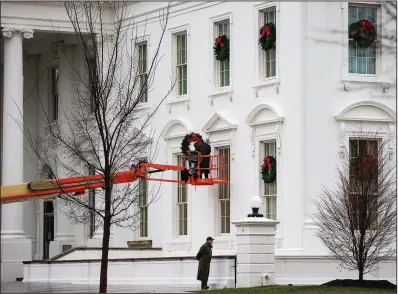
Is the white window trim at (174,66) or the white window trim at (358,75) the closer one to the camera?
the white window trim at (358,75)

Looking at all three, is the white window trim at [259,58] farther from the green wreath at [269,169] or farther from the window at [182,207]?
the window at [182,207]

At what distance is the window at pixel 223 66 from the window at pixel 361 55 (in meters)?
4.79

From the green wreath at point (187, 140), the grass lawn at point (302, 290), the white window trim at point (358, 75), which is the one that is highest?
the white window trim at point (358, 75)

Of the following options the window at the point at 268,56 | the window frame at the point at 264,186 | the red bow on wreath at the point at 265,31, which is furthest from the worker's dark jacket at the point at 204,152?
the red bow on wreath at the point at 265,31

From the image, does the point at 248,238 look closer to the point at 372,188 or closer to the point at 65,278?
the point at 372,188

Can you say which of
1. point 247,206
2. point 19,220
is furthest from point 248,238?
point 19,220

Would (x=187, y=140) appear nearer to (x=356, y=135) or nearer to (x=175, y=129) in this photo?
(x=175, y=129)

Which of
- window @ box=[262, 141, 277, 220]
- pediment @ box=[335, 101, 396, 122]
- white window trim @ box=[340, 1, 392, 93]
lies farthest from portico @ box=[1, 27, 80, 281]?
pediment @ box=[335, 101, 396, 122]

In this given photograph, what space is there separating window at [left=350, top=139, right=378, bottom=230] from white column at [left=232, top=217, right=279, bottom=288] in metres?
2.26

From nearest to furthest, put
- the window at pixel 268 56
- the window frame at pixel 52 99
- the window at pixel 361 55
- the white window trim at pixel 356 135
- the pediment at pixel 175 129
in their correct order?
1. the white window trim at pixel 356 135
2. the window at pixel 361 55
3. the window at pixel 268 56
4. the pediment at pixel 175 129
5. the window frame at pixel 52 99

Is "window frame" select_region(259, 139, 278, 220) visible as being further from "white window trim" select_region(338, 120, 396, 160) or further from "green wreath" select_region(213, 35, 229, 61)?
"green wreath" select_region(213, 35, 229, 61)

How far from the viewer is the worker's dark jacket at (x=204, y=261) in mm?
44438

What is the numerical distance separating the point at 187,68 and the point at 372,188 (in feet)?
36.0

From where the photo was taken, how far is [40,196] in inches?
1893
